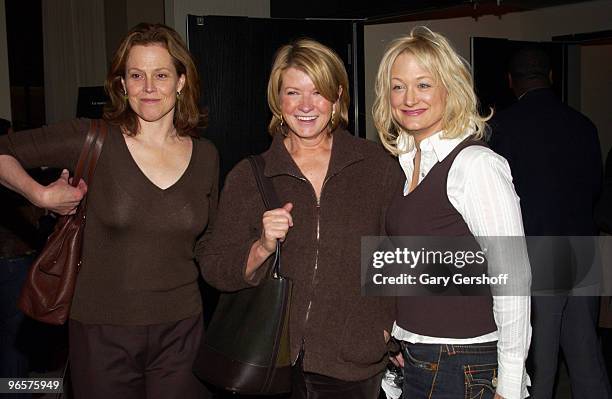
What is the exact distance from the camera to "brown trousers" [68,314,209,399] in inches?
85.0

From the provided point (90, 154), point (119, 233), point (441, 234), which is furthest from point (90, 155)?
point (441, 234)

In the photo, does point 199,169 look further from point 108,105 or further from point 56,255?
point 56,255

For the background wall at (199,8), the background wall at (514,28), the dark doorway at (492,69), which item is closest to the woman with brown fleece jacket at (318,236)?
the dark doorway at (492,69)

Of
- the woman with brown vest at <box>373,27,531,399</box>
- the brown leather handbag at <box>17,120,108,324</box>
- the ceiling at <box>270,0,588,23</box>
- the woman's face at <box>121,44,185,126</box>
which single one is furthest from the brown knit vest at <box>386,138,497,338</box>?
the ceiling at <box>270,0,588,23</box>

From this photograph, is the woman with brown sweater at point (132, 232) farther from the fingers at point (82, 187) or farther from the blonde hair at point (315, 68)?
the blonde hair at point (315, 68)

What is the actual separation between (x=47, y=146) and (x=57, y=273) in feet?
1.33

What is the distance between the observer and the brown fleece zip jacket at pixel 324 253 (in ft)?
6.84

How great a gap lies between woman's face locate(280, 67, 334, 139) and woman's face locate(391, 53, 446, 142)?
251 millimetres

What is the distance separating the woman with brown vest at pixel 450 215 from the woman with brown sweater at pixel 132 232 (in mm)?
719

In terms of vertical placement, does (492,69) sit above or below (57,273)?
above

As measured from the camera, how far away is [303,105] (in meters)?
2.14

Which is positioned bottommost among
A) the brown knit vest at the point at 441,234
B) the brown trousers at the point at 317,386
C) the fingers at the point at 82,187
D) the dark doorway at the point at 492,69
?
the brown trousers at the point at 317,386

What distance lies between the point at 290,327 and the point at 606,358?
11.2ft

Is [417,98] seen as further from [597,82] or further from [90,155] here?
[597,82]
